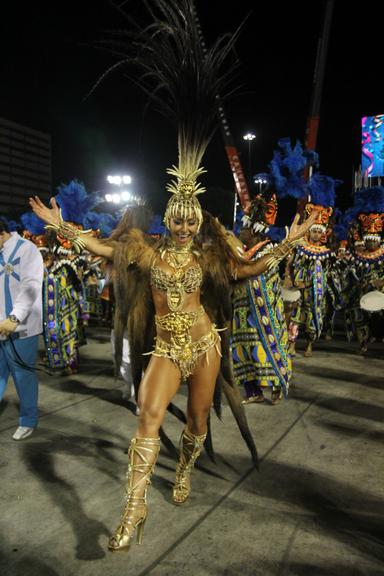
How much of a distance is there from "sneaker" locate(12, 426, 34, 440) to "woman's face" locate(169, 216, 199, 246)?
2462 millimetres

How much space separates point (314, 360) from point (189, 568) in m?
5.25

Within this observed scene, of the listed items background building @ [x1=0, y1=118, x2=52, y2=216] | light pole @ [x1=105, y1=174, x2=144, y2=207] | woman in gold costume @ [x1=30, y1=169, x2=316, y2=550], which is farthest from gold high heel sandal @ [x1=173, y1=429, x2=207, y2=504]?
background building @ [x1=0, y1=118, x2=52, y2=216]

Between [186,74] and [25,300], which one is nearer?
[186,74]

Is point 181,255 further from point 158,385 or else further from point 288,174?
point 288,174

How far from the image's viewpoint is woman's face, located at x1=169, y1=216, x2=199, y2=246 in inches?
115

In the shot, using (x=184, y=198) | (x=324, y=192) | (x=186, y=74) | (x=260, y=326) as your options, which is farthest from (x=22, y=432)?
(x=324, y=192)

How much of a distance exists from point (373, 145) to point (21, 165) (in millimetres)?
18968

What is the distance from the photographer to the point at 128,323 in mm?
3236

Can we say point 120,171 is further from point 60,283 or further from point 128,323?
point 128,323

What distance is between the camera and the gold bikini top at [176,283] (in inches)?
114

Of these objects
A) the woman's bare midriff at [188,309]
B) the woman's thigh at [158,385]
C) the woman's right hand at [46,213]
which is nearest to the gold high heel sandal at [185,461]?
the woman's thigh at [158,385]

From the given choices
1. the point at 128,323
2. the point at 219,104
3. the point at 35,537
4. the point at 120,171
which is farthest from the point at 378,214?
the point at 120,171

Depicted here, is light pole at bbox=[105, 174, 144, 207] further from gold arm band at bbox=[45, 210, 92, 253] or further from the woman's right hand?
gold arm band at bbox=[45, 210, 92, 253]

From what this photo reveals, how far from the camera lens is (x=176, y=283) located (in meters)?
2.88
